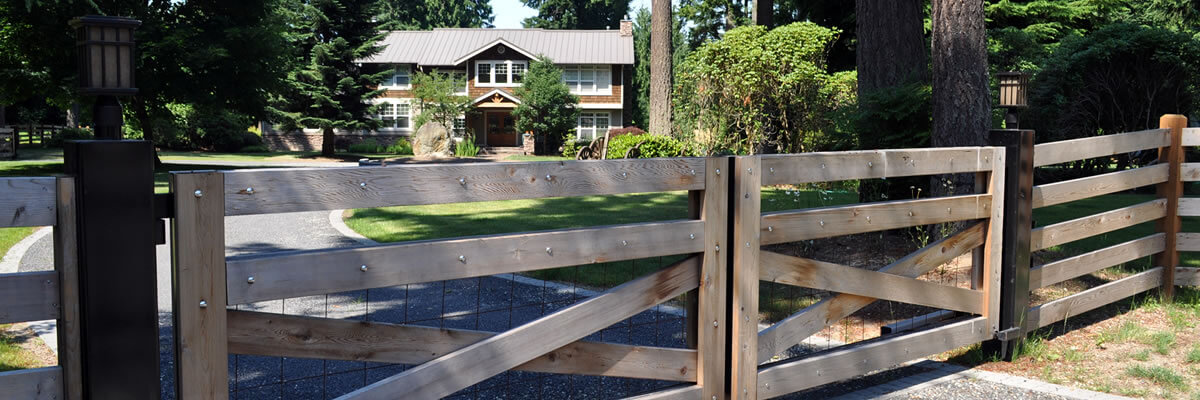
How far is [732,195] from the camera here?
4.12 metres

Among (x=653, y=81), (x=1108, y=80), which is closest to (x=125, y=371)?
(x=1108, y=80)

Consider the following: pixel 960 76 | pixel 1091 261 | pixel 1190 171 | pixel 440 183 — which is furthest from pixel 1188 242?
pixel 440 183

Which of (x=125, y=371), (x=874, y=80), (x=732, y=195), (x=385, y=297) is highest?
(x=874, y=80)

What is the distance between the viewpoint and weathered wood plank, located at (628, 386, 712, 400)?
397cm

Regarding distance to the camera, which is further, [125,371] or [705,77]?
[705,77]

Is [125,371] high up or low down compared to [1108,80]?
down

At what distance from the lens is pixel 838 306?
15.5 feet

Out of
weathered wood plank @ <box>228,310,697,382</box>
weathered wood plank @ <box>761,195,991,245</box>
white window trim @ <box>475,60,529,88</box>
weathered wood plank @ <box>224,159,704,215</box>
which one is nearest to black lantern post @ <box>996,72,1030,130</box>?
weathered wood plank @ <box>761,195,991,245</box>

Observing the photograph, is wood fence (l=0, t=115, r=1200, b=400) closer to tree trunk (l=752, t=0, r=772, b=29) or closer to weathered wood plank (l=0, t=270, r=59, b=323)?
weathered wood plank (l=0, t=270, r=59, b=323)

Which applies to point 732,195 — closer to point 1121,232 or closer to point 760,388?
point 760,388

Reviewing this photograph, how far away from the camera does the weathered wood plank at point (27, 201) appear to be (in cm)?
252

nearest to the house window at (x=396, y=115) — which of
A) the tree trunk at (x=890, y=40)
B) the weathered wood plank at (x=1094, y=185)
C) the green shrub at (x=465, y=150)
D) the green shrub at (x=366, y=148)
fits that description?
the green shrub at (x=366, y=148)

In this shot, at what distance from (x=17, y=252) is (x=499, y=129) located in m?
39.4

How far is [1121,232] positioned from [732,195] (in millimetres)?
8391
